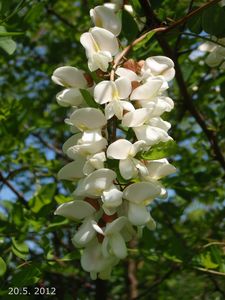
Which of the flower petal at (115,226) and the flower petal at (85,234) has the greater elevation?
the flower petal at (115,226)

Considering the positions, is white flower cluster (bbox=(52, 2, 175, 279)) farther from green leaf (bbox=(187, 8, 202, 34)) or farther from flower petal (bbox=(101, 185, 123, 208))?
green leaf (bbox=(187, 8, 202, 34))

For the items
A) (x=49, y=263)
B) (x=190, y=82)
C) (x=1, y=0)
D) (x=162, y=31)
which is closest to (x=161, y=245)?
(x=49, y=263)

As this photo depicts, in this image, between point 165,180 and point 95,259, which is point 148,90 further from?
point 165,180

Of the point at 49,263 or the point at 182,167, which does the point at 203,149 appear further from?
the point at 49,263

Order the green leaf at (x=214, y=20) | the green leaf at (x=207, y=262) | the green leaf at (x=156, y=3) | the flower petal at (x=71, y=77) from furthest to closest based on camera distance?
the green leaf at (x=207, y=262) → the green leaf at (x=156, y=3) → the green leaf at (x=214, y=20) → the flower petal at (x=71, y=77)

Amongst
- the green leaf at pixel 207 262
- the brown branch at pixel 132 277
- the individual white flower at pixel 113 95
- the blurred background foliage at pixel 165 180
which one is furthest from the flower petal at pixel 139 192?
the brown branch at pixel 132 277

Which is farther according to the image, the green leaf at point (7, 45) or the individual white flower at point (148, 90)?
the green leaf at point (7, 45)

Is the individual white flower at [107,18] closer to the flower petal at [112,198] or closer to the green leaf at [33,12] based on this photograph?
the flower petal at [112,198]
